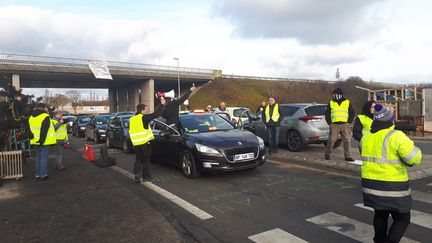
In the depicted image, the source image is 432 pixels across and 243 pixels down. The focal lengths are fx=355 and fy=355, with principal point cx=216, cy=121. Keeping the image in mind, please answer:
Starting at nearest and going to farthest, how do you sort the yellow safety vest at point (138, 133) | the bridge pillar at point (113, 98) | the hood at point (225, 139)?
the hood at point (225, 139)
the yellow safety vest at point (138, 133)
the bridge pillar at point (113, 98)

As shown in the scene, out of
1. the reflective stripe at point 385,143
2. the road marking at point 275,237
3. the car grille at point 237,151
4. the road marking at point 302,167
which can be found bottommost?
the road marking at point 275,237

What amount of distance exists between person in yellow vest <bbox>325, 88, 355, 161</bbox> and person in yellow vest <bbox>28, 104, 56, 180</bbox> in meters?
7.03

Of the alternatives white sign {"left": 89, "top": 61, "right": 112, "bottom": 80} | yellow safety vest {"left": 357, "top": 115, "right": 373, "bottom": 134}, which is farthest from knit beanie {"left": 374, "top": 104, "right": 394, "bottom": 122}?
white sign {"left": 89, "top": 61, "right": 112, "bottom": 80}

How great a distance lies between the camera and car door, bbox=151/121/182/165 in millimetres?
8391

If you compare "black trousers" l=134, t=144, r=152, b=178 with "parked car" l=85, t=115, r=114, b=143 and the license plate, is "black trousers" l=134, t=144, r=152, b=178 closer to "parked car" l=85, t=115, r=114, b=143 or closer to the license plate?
the license plate

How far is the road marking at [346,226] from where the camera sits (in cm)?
423

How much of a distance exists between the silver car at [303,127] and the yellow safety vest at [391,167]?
7.59 m

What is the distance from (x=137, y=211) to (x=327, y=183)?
3.68 m

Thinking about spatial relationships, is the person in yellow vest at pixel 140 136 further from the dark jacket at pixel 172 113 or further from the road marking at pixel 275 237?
the road marking at pixel 275 237

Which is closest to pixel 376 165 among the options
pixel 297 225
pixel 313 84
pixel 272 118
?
pixel 297 225

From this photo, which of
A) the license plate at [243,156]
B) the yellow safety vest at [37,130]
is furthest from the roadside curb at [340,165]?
the yellow safety vest at [37,130]

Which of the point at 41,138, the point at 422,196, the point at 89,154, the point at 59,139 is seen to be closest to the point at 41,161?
the point at 41,138

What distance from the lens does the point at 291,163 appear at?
9.41m

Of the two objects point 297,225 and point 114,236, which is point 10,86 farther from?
point 297,225
